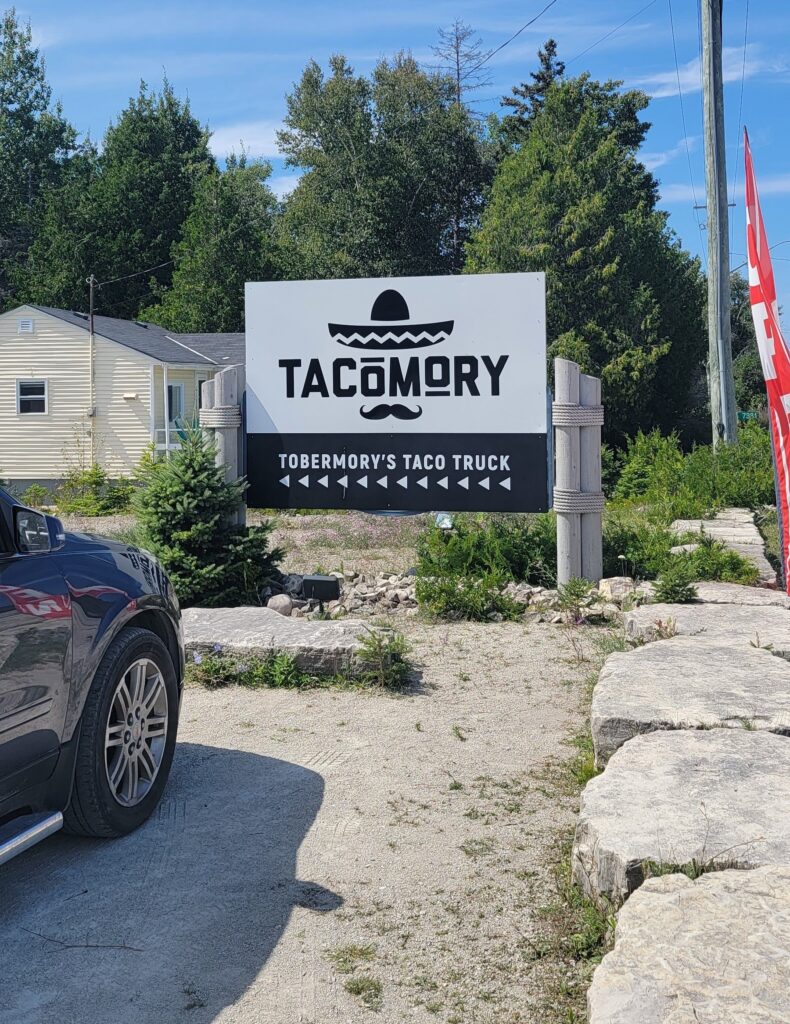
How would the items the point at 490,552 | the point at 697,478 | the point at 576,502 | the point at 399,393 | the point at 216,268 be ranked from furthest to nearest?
the point at 216,268 < the point at 697,478 < the point at 399,393 < the point at 490,552 < the point at 576,502

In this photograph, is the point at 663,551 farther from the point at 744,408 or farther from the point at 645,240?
the point at 744,408

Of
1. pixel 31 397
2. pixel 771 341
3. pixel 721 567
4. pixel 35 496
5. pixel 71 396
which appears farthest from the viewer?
pixel 31 397

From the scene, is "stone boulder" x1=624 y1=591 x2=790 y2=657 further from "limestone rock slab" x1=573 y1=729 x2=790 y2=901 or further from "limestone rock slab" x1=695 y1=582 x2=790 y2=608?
"limestone rock slab" x1=573 y1=729 x2=790 y2=901

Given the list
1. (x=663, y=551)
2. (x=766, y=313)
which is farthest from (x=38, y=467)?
(x=766, y=313)

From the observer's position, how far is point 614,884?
3.28 m

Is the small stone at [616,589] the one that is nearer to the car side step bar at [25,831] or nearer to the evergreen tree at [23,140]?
the car side step bar at [25,831]

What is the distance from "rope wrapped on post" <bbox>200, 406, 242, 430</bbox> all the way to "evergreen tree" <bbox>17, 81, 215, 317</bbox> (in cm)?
4016

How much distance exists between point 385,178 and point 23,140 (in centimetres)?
2236

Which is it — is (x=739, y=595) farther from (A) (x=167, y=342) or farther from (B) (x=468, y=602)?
(A) (x=167, y=342)

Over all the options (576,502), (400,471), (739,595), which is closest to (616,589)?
(576,502)

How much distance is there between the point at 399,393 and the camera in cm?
941

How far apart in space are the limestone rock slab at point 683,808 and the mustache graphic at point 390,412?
5429 mm

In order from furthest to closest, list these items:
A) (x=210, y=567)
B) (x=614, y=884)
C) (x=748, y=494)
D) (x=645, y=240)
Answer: (x=645, y=240), (x=748, y=494), (x=210, y=567), (x=614, y=884)

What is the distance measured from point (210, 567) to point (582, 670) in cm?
320
